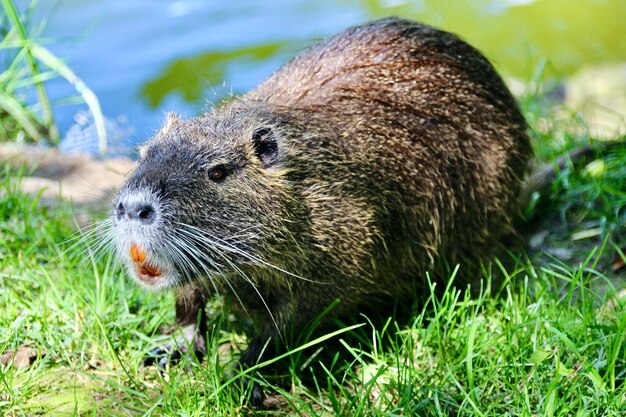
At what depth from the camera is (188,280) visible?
2.99 meters

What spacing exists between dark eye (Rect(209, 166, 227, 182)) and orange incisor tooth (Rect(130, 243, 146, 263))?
370mm

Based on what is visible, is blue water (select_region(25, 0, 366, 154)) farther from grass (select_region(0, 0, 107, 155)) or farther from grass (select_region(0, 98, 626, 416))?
grass (select_region(0, 98, 626, 416))

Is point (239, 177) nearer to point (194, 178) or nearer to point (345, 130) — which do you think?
point (194, 178)

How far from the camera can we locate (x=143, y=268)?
2914mm

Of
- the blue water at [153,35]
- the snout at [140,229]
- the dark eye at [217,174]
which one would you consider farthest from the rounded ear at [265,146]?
the blue water at [153,35]

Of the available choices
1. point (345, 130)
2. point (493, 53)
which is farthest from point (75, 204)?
point (493, 53)

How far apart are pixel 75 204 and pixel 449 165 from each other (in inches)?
86.5

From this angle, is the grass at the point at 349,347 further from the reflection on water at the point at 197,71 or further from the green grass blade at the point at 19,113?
the reflection on water at the point at 197,71

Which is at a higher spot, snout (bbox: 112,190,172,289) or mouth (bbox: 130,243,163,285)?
snout (bbox: 112,190,172,289)

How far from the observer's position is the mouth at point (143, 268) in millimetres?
2848

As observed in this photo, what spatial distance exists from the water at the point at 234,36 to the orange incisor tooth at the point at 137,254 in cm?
519

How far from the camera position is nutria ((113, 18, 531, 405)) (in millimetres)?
2941

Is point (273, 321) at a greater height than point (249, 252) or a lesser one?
lesser

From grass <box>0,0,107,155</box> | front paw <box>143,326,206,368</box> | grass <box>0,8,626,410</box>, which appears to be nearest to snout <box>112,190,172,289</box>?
grass <box>0,8,626,410</box>
